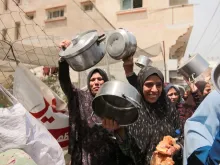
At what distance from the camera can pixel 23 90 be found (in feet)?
7.15

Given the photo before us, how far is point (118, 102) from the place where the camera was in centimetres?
172

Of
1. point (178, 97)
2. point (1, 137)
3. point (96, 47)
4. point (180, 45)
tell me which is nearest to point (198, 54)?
point (178, 97)

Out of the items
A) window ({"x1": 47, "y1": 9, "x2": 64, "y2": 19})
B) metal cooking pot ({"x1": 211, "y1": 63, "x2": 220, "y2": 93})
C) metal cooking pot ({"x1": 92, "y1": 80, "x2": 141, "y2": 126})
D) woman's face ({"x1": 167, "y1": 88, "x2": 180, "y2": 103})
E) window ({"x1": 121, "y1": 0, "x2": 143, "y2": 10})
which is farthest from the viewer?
window ({"x1": 47, "y1": 9, "x2": 64, "y2": 19})

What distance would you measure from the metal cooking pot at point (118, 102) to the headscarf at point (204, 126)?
0.37 m

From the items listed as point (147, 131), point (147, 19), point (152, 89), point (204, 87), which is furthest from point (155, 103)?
point (147, 19)

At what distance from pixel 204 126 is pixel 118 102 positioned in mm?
581

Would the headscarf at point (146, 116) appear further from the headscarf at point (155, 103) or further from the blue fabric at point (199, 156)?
the blue fabric at point (199, 156)

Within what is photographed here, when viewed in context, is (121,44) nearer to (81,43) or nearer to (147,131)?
(81,43)

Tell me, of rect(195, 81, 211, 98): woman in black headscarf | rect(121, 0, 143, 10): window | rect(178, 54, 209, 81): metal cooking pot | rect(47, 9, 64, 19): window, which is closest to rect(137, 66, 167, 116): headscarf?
rect(195, 81, 211, 98): woman in black headscarf

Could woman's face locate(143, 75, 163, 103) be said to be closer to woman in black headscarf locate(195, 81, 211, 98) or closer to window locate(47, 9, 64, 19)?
woman in black headscarf locate(195, 81, 211, 98)

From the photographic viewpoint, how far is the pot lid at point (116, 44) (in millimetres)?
2127

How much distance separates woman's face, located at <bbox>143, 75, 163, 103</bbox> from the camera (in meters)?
1.79

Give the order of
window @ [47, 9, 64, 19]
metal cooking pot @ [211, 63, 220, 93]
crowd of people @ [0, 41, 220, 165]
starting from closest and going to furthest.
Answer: metal cooking pot @ [211, 63, 220, 93]
crowd of people @ [0, 41, 220, 165]
window @ [47, 9, 64, 19]

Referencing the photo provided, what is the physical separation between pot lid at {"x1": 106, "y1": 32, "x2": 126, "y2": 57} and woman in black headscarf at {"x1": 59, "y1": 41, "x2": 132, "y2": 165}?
189 millimetres
